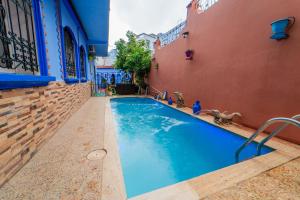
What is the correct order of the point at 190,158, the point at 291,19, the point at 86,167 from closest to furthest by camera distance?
the point at 86,167, the point at 291,19, the point at 190,158

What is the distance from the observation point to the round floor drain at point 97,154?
197 centimetres

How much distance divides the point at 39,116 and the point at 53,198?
1526 millimetres

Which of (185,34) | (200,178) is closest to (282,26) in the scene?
(200,178)

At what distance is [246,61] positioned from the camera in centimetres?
349

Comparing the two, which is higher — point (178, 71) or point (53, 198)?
point (178, 71)

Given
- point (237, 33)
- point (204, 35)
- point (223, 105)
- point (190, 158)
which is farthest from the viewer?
point (204, 35)

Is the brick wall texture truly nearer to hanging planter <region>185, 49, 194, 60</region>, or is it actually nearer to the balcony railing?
hanging planter <region>185, 49, 194, 60</region>

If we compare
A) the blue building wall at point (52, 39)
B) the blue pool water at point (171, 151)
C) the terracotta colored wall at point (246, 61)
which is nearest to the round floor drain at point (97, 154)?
the blue pool water at point (171, 151)

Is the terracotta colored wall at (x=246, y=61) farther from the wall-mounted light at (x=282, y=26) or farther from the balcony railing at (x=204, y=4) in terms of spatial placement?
the balcony railing at (x=204, y=4)

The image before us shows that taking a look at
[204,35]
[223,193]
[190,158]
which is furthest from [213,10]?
[223,193]

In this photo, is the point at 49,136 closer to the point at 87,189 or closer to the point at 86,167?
the point at 86,167

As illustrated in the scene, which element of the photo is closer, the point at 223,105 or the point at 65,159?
the point at 65,159

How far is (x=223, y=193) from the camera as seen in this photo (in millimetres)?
1372

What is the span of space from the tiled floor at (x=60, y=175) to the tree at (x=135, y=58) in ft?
26.8
